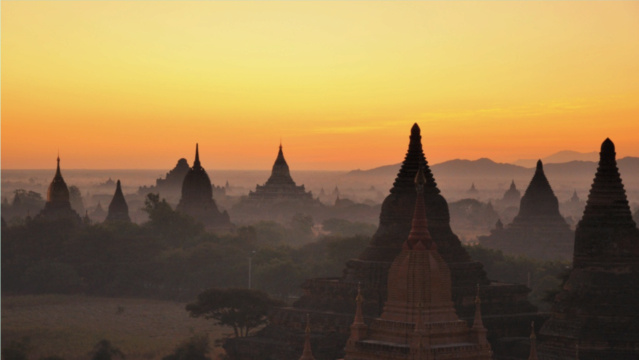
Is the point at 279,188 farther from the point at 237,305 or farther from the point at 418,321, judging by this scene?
the point at 418,321

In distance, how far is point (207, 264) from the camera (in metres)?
99.1

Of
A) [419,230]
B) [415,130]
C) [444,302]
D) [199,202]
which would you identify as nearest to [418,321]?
[444,302]

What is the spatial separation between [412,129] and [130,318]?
2806 cm

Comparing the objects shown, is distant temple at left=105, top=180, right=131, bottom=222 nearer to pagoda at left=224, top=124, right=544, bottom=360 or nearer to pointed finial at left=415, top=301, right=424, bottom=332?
pagoda at left=224, top=124, right=544, bottom=360

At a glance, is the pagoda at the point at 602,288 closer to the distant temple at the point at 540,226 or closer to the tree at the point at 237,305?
the tree at the point at 237,305

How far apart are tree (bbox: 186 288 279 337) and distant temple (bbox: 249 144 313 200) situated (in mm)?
100630

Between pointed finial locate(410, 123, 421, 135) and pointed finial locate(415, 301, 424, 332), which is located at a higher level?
pointed finial locate(410, 123, 421, 135)

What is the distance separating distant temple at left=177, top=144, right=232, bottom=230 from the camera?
445 feet

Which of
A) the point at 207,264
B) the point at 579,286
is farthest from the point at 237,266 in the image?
the point at 579,286

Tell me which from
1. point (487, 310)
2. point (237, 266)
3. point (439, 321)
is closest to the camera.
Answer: point (439, 321)

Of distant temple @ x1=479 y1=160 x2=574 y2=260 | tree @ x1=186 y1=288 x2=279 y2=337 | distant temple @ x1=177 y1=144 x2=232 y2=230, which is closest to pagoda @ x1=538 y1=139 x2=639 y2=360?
tree @ x1=186 y1=288 x2=279 y2=337

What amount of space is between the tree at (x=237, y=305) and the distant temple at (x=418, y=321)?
83.7ft

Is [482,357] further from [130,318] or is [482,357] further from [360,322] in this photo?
[130,318]

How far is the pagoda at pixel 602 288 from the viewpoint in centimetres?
5422
